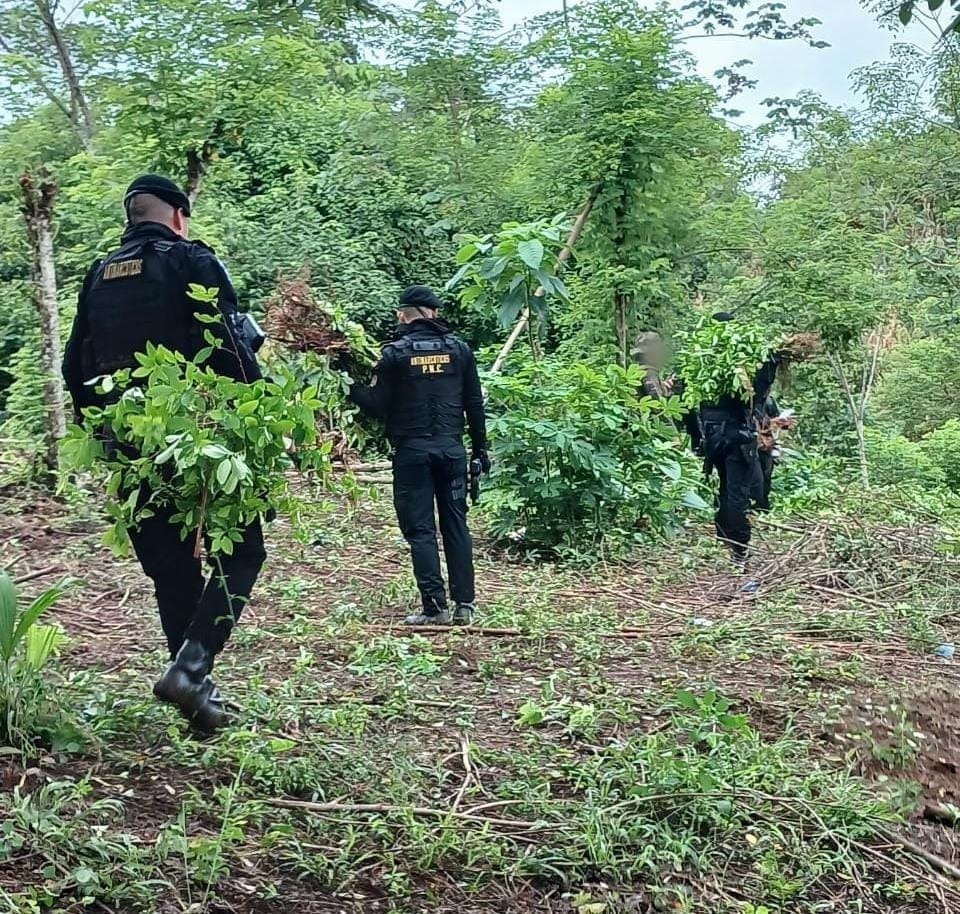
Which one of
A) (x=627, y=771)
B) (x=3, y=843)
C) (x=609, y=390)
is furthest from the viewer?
(x=609, y=390)

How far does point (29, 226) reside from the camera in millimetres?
7359

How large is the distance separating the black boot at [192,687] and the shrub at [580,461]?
177 inches

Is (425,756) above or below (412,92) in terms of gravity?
below

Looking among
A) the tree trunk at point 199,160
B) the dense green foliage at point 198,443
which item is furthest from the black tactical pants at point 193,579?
the tree trunk at point 199,160

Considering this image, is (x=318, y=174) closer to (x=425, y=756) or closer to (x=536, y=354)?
(x=536, y=354)

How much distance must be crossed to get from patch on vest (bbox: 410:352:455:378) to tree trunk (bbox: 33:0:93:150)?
9855mm

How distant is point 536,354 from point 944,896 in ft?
21.1

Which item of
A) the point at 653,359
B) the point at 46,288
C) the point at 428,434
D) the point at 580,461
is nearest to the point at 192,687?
the point at 428,434

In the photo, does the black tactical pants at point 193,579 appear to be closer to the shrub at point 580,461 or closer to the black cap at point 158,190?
the black cap at point 158,190

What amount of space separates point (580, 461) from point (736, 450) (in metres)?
1.12

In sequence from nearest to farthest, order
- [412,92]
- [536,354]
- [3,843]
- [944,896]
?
1. [3,843]
2. [944,896]
3. [536,354]
4. [412,92]

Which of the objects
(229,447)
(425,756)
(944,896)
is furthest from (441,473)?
(944,896)

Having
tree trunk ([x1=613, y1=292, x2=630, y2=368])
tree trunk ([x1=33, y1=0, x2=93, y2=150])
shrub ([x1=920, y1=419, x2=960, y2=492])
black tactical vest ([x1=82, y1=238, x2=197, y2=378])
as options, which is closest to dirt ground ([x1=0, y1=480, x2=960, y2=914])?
black tactical vest ([x1=82, y1=238, x2=197, y2=378])

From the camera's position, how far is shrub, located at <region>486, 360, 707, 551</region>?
7734 millimetres
